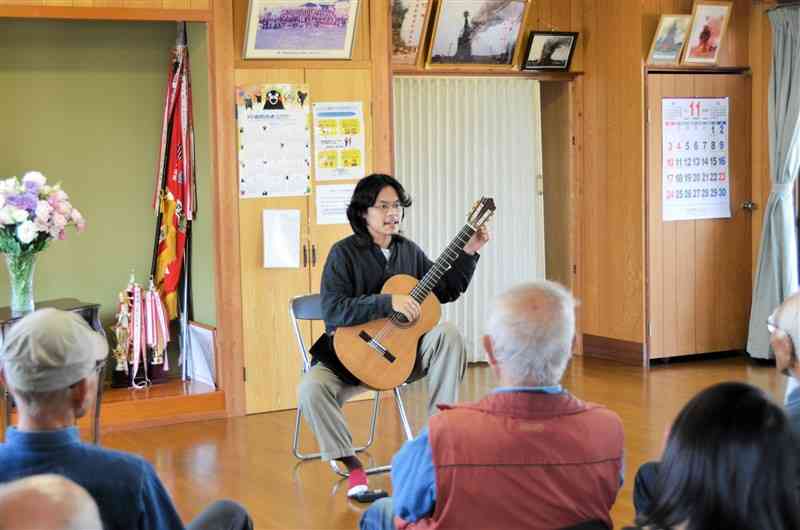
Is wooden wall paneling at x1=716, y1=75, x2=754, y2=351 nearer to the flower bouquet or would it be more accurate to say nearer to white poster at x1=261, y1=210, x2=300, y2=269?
white poster at x1=261, y1=210, x2=300, y2=269

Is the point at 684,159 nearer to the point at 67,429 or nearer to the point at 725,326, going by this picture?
the point at 725,326

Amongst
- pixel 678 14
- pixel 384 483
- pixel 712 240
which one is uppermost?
pixel 678 14

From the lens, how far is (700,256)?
7379mm

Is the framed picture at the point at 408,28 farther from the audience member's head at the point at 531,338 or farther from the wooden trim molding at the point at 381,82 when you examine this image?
the audience member's head at the point at 531,338

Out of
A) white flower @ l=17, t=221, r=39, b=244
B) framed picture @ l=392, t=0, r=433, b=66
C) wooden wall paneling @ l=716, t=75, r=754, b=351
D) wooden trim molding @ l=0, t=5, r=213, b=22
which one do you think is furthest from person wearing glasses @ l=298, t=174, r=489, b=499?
wooden wall paneling @ l=716, t=75, r=754, b=351

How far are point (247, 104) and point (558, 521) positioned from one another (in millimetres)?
4110

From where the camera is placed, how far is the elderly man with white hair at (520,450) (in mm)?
2191

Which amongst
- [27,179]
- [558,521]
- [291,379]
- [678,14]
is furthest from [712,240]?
[558,521]

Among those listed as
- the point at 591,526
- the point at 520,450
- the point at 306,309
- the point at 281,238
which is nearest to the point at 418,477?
the point at 520,450

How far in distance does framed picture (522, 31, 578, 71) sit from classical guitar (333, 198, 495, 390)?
3.08 metres

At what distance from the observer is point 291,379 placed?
6109 mm

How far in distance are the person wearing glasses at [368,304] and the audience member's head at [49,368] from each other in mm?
2188

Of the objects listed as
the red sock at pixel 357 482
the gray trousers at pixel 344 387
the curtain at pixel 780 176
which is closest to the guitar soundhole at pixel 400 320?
the gray trousers at pixel 344 387

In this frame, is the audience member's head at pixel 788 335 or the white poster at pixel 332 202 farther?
the white poster at pixel 332 202
